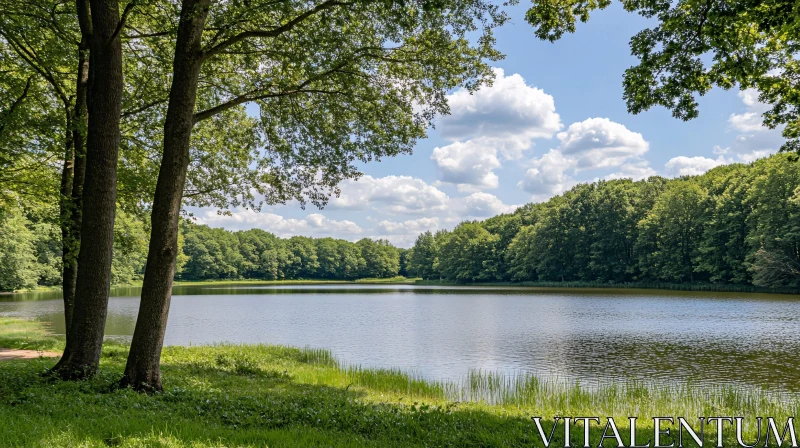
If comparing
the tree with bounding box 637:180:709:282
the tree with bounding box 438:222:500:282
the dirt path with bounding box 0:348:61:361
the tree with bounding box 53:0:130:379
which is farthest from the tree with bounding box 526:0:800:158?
the tree with bounding box 438:222:500:282

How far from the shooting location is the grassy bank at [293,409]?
580 centimetres

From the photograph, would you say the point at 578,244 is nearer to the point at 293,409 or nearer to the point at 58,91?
the point at 58,91

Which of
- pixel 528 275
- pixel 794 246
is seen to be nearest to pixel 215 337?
pixel 794 246

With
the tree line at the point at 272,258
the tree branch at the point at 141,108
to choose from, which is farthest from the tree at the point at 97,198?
the tree line at the point at 272,258

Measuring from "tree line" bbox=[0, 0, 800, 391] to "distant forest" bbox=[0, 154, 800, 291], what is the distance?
2.46 meters

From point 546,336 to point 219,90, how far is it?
732 inches

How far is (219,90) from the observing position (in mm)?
13508

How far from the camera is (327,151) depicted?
13.4 m

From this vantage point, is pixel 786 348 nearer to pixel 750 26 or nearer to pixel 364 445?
pixel 750 26

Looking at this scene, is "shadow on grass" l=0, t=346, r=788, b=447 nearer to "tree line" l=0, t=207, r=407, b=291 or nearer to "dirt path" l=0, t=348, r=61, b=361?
"dirt path" l=0, t=348, r=61, b=361

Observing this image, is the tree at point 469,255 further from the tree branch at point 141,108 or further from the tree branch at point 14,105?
the tree branch at point 14,105

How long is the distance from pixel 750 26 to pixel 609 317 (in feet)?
84.3

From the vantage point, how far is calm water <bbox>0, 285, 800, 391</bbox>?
16500 mm

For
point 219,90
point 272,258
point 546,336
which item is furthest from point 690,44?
point 272,258
